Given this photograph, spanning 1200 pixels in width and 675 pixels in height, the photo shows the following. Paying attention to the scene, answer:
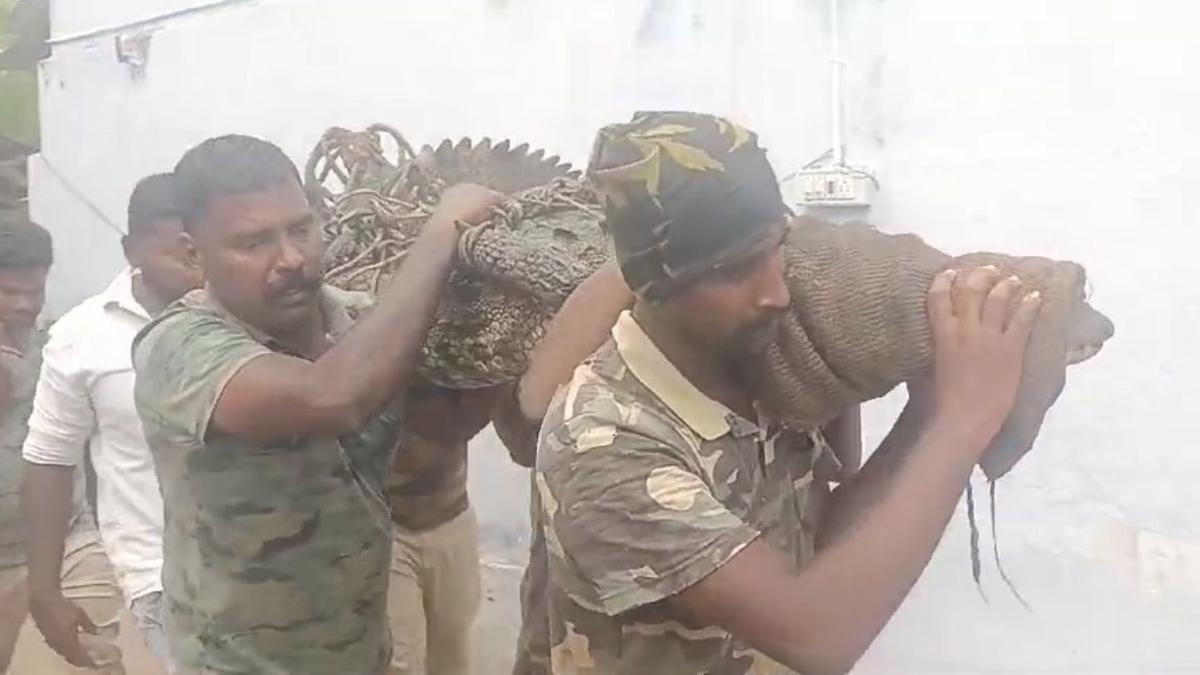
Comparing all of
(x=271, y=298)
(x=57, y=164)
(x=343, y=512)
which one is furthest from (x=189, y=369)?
(x=57, y=164)

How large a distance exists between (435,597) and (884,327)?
86.7 inches

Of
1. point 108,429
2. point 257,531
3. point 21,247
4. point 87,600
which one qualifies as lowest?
point 87,600

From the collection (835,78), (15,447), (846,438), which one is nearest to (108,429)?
(15,447)

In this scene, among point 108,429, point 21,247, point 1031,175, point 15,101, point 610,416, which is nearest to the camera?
point 610,416

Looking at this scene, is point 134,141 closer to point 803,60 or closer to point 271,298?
point 803,60

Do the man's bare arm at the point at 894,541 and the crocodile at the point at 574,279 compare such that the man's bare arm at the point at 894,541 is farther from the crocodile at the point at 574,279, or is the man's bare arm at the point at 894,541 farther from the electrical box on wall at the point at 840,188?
the electrical box on wall at the point at 840,188

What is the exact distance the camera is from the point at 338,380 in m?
2.45

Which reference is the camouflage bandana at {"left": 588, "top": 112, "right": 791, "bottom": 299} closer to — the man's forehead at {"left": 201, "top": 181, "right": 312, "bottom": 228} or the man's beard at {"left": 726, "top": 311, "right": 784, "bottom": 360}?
the man's beard at {"left": 726, "top": 311, "right": 784, "bottom": 360}

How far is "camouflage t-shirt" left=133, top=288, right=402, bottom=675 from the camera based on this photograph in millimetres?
2648

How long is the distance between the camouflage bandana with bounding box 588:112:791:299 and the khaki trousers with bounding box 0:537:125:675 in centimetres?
324

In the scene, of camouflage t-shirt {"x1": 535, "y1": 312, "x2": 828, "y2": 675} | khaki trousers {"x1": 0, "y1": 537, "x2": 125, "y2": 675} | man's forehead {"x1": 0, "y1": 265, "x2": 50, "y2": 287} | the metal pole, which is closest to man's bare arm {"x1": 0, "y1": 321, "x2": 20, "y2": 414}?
man's forehead {"x1": 0, "y1": 265, "x2": 50, "y2": 287}

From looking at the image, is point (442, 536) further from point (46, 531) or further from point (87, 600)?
point (87, 600)

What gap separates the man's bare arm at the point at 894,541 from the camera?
163 cm

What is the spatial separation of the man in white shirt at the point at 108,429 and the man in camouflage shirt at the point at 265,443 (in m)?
0.97
